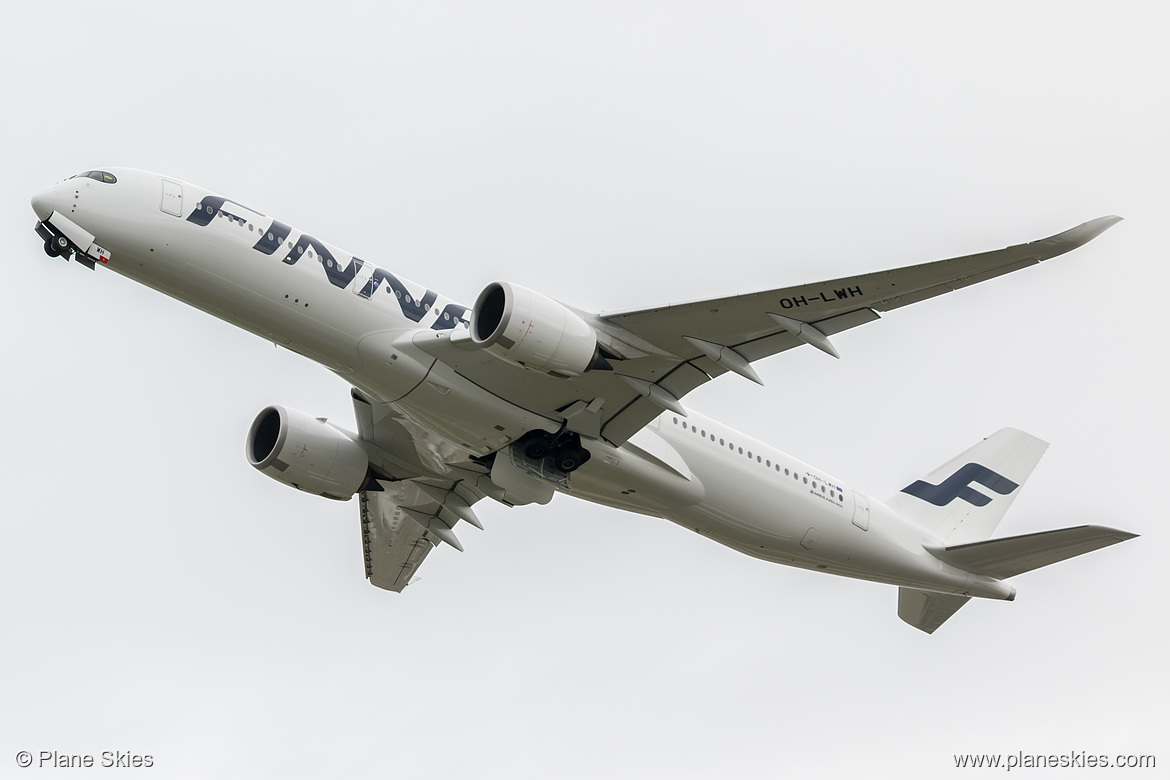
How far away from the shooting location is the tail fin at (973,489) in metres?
28.7

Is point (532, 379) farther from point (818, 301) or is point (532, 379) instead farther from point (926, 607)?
point (926, 607)

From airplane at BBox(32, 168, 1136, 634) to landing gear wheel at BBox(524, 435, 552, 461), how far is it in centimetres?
3

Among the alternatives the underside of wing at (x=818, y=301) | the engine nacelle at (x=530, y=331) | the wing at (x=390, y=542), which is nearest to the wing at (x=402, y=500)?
the wing at (x=390, y=542)

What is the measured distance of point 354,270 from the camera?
69.2ft

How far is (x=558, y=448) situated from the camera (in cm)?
2275

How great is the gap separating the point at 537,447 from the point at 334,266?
5.27m

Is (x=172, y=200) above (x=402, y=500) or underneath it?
above

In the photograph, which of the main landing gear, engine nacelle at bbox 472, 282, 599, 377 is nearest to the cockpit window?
engine nacelle at bbox 472, 282, 599, 377

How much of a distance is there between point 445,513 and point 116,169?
38.3 ft

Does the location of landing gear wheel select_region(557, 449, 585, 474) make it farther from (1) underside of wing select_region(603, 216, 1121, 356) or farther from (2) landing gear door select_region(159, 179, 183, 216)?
(2) landing gear door select_region(159, 179, 183, 216)

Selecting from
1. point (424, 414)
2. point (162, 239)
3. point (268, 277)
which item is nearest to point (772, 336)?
point (424, 414)

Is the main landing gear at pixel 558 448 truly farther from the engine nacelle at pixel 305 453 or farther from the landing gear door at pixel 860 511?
the landing gear door at pixel 860 511

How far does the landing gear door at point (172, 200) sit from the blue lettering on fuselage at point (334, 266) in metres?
0.25

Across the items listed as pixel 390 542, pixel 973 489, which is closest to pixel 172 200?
pixel 390 542
